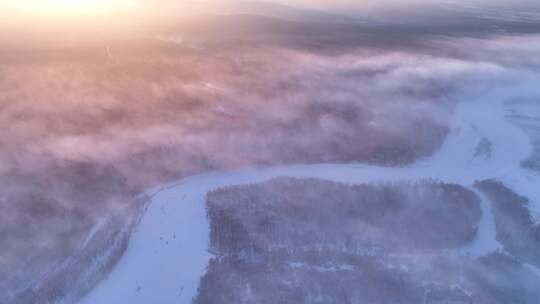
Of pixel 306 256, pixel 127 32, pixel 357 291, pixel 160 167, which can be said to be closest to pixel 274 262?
pixel 306 256

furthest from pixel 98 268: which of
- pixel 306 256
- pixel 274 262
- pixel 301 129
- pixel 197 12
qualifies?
pixel 197 12

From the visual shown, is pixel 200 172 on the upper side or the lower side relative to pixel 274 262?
upper

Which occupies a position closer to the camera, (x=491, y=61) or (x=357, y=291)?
(x=357, y=291)

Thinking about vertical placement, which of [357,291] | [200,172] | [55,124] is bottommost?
[357,291]

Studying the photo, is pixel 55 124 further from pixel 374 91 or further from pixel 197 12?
pixel 197 12

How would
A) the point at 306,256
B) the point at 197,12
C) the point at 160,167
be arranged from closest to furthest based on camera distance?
the point at 306,256 < the point at 160,167 < the point at 197,12

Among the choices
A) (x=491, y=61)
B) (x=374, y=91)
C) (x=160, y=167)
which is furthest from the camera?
(x=491, y=61)
